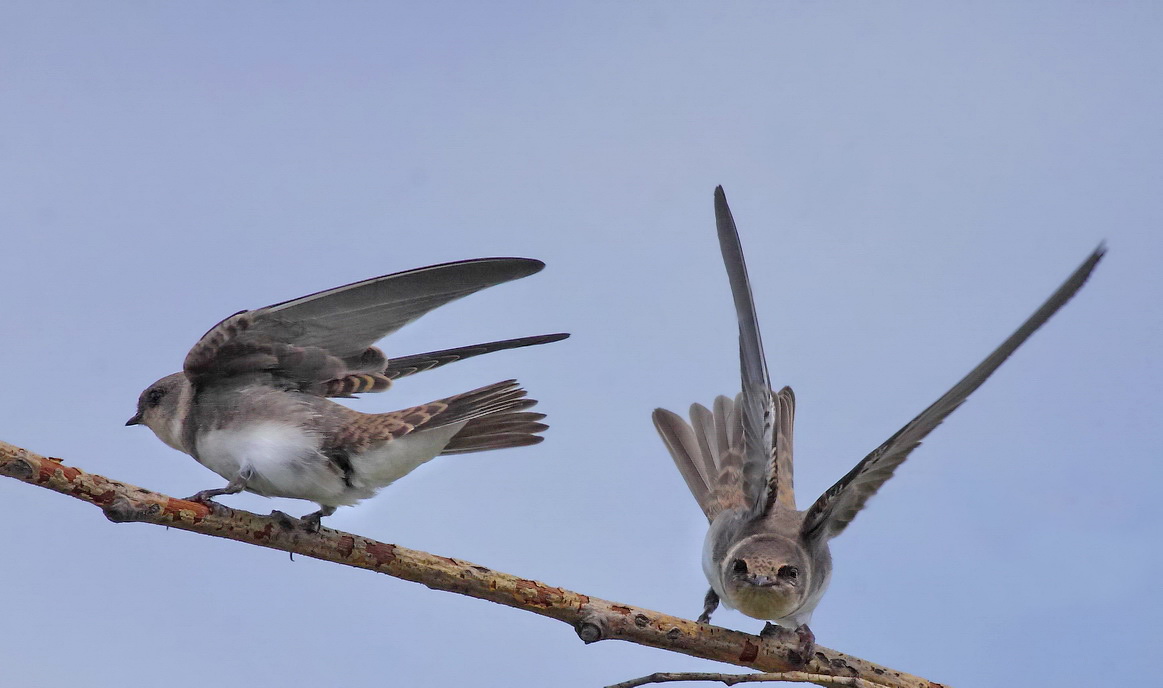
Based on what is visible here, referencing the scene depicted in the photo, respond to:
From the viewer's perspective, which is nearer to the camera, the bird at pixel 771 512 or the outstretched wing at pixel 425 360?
the bird at pixel 771 512

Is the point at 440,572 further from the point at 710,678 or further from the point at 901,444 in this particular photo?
the point at 901,444

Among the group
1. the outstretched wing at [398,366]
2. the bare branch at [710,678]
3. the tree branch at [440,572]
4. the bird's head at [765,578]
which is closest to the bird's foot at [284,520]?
the tree branch at [440,572]

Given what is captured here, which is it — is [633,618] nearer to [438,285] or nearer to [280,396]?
[438,285]

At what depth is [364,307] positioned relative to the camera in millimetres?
3447

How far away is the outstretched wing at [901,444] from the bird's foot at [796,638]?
1.13 feet

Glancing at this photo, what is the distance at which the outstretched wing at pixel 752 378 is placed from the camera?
3508 mm

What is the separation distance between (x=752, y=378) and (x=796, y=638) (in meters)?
0.90

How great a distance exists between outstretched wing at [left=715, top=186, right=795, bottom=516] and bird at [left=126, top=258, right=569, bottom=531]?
63cm

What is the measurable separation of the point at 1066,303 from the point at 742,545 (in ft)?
4.49

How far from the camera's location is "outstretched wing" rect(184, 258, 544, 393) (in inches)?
127

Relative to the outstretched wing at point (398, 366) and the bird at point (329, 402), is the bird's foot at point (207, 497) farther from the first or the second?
the outstretched wing at point (398, 366)

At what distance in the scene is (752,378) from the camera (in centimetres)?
363

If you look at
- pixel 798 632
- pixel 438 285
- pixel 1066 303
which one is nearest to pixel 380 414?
pixel 438 285

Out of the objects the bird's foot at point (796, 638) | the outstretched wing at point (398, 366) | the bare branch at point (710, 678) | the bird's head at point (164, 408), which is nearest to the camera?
the bare branch at point (710, 678)
